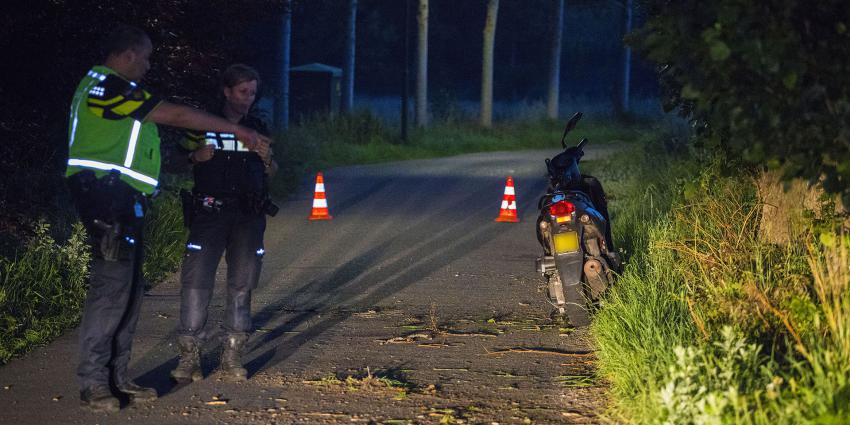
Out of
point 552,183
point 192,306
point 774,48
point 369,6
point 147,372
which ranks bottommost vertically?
point 147,372

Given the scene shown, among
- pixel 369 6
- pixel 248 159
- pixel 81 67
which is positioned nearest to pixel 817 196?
pixel 248 159

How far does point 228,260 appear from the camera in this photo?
6.40m

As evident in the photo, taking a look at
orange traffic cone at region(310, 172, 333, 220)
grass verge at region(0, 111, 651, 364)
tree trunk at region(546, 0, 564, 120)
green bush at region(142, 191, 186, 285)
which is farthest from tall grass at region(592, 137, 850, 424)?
tree trunk at region(546, 0, 564, 120)

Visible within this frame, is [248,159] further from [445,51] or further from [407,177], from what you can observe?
[445,51]

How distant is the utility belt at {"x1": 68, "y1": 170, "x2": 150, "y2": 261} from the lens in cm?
552

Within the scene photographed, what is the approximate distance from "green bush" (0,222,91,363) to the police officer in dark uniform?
3.99ft

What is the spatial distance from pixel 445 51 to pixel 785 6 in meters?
60.3

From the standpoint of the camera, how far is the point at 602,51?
74.6 meters

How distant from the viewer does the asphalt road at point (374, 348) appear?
18.2 feet

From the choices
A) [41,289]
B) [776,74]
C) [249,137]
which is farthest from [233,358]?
[776,74]

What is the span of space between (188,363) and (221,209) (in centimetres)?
83

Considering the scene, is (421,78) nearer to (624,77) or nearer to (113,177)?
(624,77)

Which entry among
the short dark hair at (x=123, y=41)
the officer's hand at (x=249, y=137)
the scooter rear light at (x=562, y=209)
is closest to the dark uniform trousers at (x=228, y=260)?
the officer's hand at (x=249, y=137)

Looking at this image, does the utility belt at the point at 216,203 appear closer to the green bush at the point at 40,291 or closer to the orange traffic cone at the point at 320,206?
the green bush at the point at 40,291
